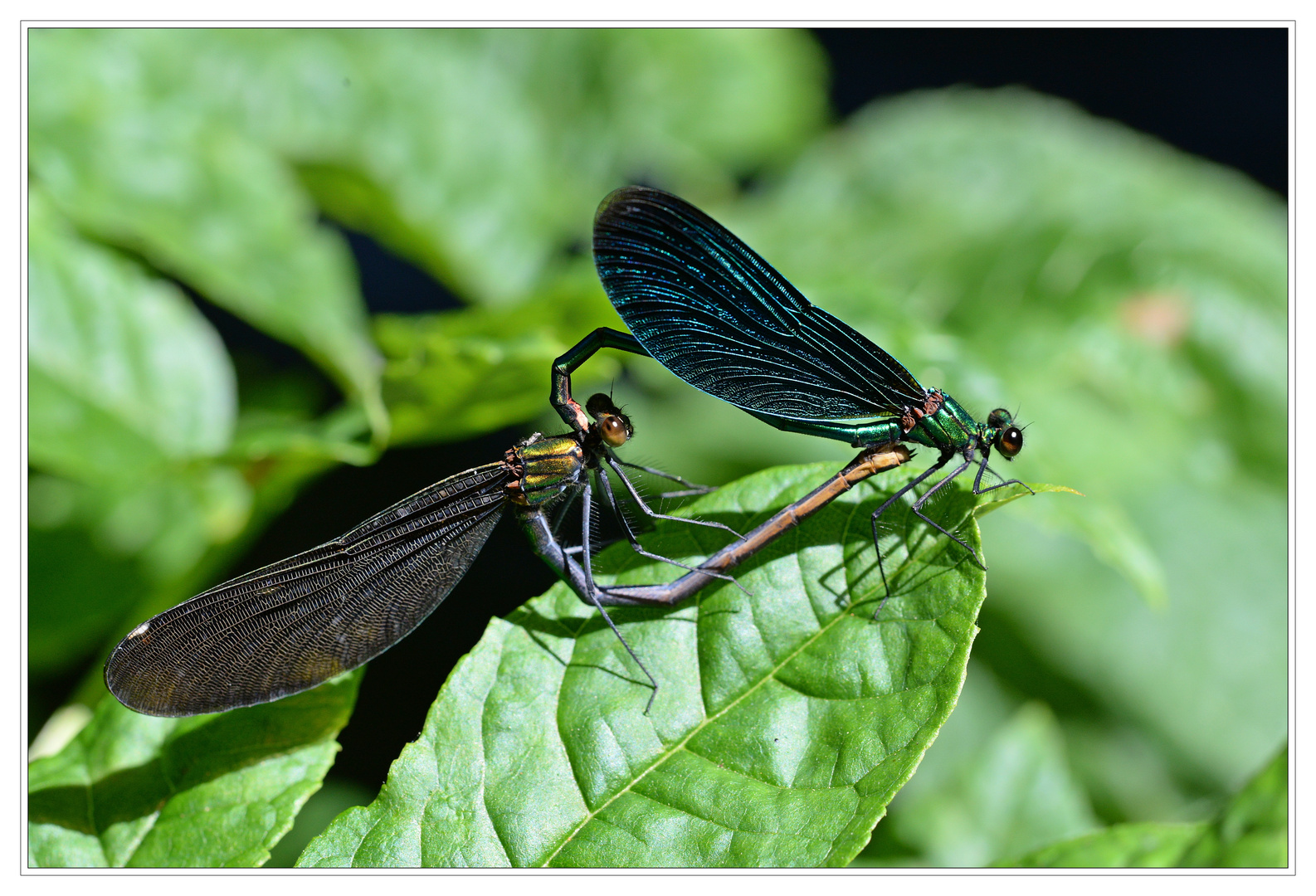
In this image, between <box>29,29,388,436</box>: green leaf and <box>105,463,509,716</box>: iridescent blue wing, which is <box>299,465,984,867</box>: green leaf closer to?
<box>105,463,509,716</box>: iridescent blue wing

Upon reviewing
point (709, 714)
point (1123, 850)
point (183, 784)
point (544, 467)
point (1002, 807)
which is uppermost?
point (544, 467)

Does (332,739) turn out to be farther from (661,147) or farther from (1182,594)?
(661,147)

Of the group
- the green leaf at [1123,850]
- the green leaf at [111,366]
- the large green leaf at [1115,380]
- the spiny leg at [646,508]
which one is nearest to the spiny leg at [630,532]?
the spiny leg at [646,508]

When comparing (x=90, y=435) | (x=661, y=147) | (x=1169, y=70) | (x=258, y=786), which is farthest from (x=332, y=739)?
(x=1169, y=70)

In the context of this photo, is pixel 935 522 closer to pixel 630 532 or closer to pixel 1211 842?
pixel 630 532

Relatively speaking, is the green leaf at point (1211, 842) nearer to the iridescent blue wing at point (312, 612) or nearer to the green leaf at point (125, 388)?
the iridescent blue wing at point (312, 612)

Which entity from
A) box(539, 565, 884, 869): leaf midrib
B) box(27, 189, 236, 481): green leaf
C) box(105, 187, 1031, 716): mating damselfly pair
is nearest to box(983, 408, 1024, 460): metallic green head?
box(105, 187, 1031, 716): mating damselfly pair

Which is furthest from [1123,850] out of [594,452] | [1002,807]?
[594,452]
